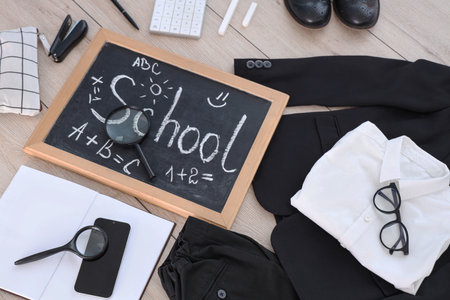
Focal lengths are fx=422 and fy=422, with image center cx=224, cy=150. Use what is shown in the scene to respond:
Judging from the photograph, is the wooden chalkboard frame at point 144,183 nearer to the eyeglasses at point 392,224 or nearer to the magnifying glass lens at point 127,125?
the magnifying glass lens at point 127,125

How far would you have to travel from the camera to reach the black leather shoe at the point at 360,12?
88cm

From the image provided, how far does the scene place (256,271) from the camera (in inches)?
27.8

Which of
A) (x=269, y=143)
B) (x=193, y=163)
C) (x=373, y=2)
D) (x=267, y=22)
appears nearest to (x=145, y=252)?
(x=193, y=163)

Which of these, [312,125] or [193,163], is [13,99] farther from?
[312,125]

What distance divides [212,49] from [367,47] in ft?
1.08

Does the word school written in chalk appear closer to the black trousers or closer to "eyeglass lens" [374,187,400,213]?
the black trousers

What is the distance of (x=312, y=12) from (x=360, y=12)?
101mm

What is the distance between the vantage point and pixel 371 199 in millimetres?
735

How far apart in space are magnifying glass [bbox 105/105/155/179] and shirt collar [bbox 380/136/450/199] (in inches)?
16.7

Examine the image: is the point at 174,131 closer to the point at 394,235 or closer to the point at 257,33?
the point at 257,33

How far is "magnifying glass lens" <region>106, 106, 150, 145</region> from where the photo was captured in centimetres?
76

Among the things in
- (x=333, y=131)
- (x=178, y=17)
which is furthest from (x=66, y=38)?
(x=333, y=131)

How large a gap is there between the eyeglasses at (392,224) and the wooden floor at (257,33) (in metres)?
0.23

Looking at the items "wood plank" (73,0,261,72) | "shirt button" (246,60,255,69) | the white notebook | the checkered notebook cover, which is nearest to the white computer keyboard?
"wood plank" (73,0,261,72)
